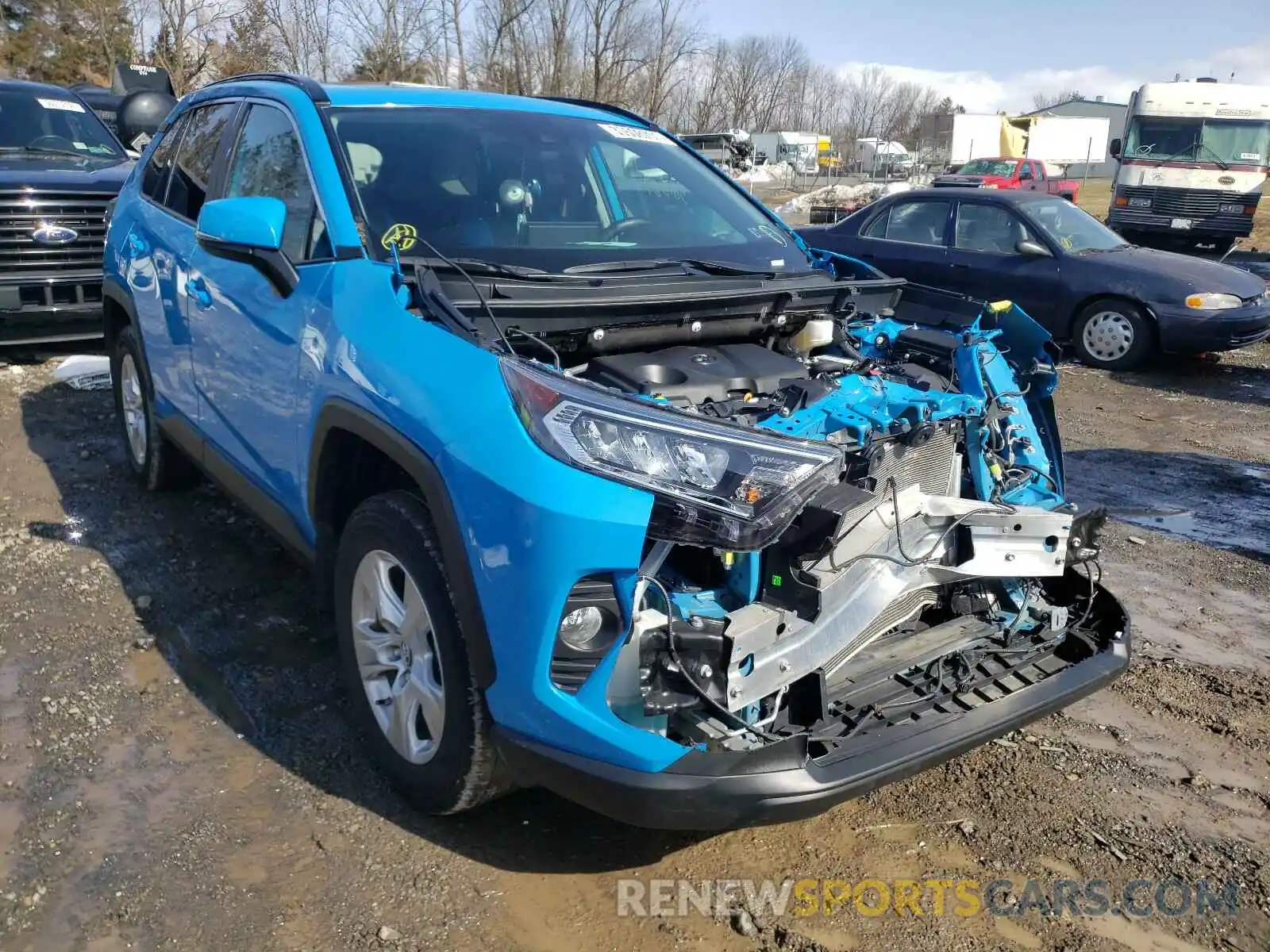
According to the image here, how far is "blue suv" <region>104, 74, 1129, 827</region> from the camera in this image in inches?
88.4

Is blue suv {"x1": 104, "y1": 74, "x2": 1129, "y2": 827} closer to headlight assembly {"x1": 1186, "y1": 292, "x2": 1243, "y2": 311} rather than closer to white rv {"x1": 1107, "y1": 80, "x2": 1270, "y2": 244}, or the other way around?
headlight assembly {"x1": 1186, "y1": 292, "x2": 1243, "y2": 311}

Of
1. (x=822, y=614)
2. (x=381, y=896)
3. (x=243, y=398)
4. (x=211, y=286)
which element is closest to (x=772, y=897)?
(x=822, y=614)

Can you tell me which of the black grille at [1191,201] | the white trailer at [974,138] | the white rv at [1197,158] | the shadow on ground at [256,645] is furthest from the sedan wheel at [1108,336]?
the white trailer at [974,138]

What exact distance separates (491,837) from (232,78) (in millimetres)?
3421

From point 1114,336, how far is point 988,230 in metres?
1.59

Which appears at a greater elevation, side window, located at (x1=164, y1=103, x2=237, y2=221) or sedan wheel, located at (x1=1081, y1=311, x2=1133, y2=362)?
side window, located at (x1=164, y1=103, x2=237, y2=221)

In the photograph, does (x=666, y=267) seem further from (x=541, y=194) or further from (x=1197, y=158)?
(x=1197, y=158)

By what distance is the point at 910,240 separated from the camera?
10.4 metres

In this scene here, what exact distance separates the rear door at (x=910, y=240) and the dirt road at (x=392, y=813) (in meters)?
6.22

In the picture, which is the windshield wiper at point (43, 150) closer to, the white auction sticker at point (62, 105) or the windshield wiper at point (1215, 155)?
the white auction sticker at point (62, 105)

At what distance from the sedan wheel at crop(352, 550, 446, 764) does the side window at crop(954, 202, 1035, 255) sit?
8.50m

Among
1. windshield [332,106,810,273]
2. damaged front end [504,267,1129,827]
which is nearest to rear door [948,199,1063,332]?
windshield [332,106,810,273]

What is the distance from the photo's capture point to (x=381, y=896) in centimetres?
254

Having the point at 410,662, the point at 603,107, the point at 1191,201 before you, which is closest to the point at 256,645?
the point at 410,662
